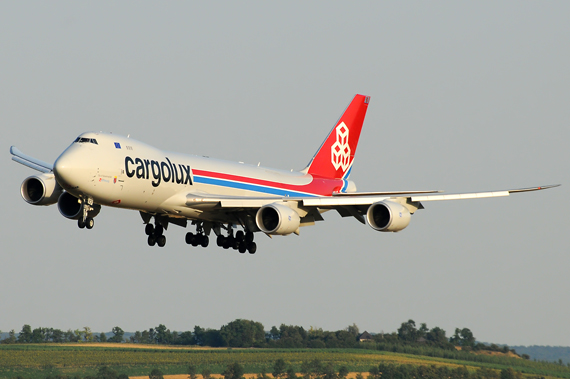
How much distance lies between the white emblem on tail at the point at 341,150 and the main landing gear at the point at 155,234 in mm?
14959

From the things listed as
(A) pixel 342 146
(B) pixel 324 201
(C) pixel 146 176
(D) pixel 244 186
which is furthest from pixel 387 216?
(A) pixel 342 146

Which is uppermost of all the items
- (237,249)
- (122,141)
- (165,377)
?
(122,141)

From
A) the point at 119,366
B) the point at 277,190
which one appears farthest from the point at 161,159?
the point at 119,366

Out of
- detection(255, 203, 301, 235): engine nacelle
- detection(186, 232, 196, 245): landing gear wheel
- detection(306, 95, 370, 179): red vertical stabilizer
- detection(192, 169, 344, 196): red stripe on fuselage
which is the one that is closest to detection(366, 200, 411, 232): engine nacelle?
detection(255, 203, 301, 235): engine nacelle

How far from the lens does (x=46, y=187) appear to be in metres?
42.9

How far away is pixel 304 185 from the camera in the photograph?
52.3 m

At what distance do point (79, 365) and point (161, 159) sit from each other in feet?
152

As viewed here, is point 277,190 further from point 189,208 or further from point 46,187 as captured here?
point 46,187

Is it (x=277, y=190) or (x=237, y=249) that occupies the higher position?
(x=277, y=190)

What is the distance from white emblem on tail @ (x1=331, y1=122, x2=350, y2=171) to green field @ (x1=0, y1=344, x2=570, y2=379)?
27.9m

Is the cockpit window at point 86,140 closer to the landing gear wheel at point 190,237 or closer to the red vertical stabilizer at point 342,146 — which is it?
the landing gear wheel at point 190,237

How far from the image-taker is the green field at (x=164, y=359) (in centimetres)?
7950

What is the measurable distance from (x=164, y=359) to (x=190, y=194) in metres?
46.1

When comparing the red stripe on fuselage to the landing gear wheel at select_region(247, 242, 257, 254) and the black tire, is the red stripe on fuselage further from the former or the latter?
the black tire
